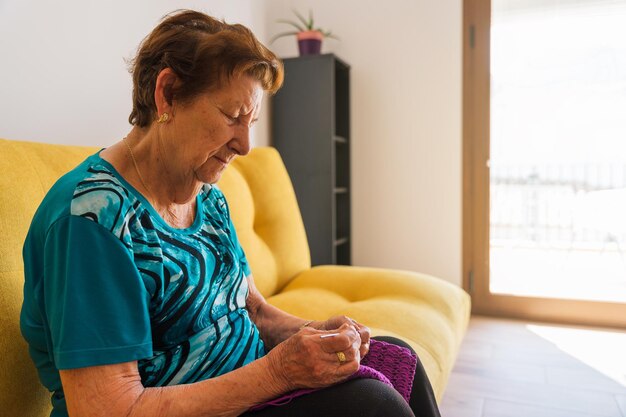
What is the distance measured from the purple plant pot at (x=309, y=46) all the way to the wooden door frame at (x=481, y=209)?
2.70 feet

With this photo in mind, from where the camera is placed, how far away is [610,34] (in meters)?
2.72

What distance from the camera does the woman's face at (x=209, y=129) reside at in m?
0.89

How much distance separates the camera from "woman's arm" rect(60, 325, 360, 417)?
0.72 metres

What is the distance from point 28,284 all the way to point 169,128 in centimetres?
33

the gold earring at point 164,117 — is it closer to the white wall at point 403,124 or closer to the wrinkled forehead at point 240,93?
the wrinkled forehead at point 240,93

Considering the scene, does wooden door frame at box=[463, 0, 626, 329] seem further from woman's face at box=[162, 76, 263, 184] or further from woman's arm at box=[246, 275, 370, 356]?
woman's face at box=[162, 76, 263, 184]

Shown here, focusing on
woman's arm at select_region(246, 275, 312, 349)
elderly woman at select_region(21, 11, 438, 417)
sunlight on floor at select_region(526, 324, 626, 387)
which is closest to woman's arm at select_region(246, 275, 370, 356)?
woman's arm at select_region(246, 275, 312, 349)

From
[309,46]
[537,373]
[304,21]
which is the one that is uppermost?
[304,21]

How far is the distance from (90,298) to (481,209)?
2.62 m

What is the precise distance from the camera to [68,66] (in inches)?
67.7

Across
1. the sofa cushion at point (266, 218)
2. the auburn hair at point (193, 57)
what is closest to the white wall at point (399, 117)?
the sofa cushion at point (266, 218)

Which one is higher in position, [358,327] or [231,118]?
[231,118]

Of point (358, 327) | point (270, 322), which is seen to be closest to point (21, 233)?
point (270, 322)

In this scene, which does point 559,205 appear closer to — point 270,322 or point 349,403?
point 270,322
